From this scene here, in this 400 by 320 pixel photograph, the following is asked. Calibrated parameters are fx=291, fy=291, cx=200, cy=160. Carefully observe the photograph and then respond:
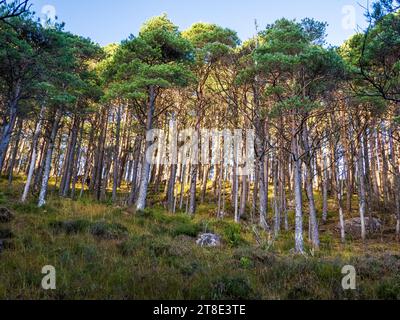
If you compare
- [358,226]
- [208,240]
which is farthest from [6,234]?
[358,226]

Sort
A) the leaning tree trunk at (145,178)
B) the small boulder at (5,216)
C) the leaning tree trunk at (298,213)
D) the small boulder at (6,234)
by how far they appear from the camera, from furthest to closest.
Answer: the leaning tree trunk at (145,178) → the leaning tree trunk at (298,213) → the small boulder at (5,216) → the small boulder at (6,234)

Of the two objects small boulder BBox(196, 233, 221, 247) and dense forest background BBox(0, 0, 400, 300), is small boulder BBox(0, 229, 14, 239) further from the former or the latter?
small boulder BBox(196, 233, 221, 247)

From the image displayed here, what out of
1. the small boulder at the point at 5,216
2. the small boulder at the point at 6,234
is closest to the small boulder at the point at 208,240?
the small boulder at the point at 6,234

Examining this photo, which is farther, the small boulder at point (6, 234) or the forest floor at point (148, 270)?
the small boulder at point (6, 234)

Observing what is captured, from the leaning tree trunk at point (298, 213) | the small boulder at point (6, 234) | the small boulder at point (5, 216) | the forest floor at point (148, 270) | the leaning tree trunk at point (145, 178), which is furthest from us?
the leaning tree trunk at point (145, 178)

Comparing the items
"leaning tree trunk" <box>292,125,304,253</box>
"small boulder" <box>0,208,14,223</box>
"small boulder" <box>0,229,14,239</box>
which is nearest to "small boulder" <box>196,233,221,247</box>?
"leaning tree trunk" <box>292,125,304,253</box>

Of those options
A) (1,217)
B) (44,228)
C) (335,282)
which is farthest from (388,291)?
(1,217)

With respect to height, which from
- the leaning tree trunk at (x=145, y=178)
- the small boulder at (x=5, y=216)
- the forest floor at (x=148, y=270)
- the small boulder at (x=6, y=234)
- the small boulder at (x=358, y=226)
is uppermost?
the leaning tree trunk at (x=145, y=178)

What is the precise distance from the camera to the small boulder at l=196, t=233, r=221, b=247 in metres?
11.1

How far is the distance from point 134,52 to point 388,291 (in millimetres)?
16268

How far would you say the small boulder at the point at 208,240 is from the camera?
1108cm

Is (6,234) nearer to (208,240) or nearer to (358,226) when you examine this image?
(208,240)

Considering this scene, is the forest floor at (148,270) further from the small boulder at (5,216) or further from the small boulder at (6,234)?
the small boulder at (5,216)

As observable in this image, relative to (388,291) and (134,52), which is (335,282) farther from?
(134,52)
